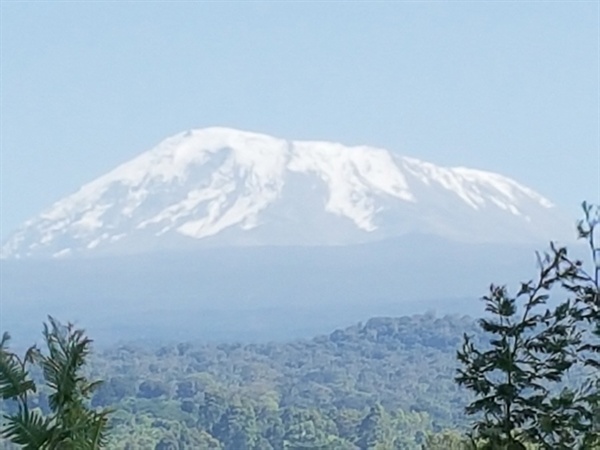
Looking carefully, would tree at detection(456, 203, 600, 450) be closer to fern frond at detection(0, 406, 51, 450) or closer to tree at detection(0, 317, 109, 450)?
tree at detection(0, 317, 109, 450)

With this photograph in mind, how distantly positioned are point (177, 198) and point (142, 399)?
141323mm

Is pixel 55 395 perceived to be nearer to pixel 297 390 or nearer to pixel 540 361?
pixel 540 361

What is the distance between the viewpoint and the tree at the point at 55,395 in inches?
209

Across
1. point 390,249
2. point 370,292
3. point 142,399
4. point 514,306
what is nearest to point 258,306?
point 370,292

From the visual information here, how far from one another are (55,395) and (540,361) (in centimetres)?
216

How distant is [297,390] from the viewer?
6128 centimetres

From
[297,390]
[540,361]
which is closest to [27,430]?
[540,361]

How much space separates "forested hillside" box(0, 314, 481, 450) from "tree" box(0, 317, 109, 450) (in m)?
4.53

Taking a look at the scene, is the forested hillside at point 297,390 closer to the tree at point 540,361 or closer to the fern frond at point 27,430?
the tree at point 540,361

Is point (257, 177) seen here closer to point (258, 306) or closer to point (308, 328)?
point (258, 306)

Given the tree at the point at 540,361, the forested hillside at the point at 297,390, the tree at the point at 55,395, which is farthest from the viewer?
the forested hillside at the point at 297,390

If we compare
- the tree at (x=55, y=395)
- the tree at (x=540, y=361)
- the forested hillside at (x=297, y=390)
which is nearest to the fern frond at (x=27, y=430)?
the tree at (x=55, y=395)

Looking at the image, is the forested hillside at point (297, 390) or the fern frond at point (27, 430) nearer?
the fern frond at point (27, 430)

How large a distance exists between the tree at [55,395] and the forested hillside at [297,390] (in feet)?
14.9
